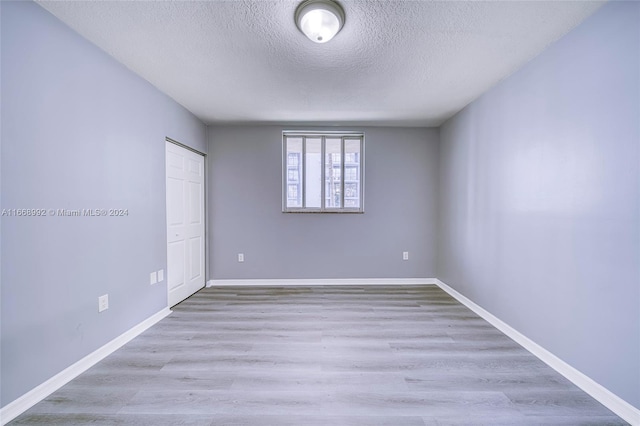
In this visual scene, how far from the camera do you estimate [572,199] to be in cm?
174

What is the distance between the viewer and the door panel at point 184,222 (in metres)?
2.98

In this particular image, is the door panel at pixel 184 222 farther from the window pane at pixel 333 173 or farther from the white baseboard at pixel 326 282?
the window pane at pixel 333 173

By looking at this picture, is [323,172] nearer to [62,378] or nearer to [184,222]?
[184,222]

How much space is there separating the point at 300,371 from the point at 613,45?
2768 mm

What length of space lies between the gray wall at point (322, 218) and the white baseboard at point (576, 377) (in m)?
1.50

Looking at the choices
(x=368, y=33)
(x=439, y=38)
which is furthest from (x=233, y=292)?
(x=439, y=38)

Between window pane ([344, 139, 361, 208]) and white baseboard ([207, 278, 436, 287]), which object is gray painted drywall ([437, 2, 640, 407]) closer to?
white baseboard ([207, 278, 436, 287])

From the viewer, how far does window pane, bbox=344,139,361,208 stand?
3.95m

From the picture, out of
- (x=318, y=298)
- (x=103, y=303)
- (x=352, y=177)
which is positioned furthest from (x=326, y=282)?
(x=103, y=303)

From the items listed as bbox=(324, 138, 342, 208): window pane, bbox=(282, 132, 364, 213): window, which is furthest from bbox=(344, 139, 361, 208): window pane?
bbox=(324, 138, 342, 208): window pane

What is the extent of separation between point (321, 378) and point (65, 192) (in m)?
2.10

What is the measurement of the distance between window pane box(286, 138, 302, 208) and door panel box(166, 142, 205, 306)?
1227 millimetres

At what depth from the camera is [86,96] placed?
1877 millimetres

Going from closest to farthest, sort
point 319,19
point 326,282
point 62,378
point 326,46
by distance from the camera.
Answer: point 319,19
point 62,378
point 326,46
point 326,282
